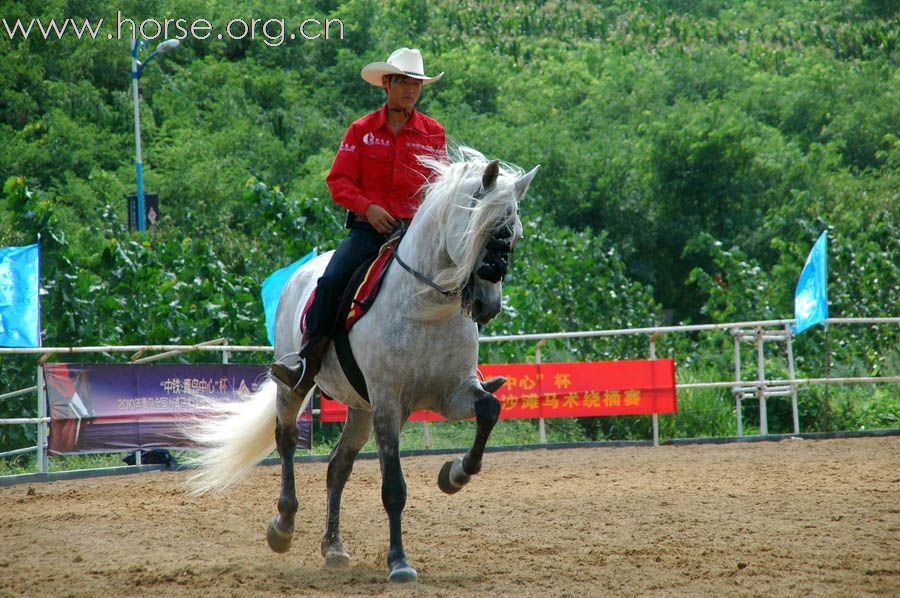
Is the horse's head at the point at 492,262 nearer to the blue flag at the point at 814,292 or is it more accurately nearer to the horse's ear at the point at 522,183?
the horse's ear at the point at 522,183

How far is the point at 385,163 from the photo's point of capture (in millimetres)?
6723

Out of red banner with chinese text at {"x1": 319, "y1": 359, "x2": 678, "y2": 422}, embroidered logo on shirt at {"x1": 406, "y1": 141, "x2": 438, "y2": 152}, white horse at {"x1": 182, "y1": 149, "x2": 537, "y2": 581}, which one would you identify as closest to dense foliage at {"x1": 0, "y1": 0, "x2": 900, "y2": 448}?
red banner with chinese text at {"x1": 319, "y1": 359, "x2": 678, "y2": 422}

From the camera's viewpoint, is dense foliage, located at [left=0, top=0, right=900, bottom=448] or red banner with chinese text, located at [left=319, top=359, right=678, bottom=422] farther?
dense foliage, located at [left=0, top=0, right=900, bottom=448]

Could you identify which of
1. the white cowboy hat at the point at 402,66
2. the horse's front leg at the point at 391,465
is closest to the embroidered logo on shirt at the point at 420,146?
the white cowboy hat at the point at 402,66

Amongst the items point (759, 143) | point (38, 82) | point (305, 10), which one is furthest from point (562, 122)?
point (38, 82)

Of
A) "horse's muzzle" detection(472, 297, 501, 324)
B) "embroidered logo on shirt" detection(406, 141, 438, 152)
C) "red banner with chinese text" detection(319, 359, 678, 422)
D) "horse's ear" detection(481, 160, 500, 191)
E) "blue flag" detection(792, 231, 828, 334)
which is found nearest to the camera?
"horse's muzzle" detection(472, 297, 501, 324)

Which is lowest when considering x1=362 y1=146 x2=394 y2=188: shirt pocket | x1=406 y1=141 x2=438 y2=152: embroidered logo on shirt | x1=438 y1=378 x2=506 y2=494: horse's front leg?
x1=438 y1=378 x2=506 y2=494: horse's front leg

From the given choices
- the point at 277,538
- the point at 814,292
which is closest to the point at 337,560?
the point at 277,538

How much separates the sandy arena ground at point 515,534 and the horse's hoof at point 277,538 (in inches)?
3.4

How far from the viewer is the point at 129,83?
43375mm

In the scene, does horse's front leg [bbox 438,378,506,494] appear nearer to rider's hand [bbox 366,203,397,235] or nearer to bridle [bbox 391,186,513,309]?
bridle [bbox 391,186,513,309]

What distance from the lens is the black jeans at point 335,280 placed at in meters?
6.56

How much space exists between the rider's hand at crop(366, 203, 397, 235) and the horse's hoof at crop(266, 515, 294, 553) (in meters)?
1.99

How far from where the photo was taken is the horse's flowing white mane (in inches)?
218
